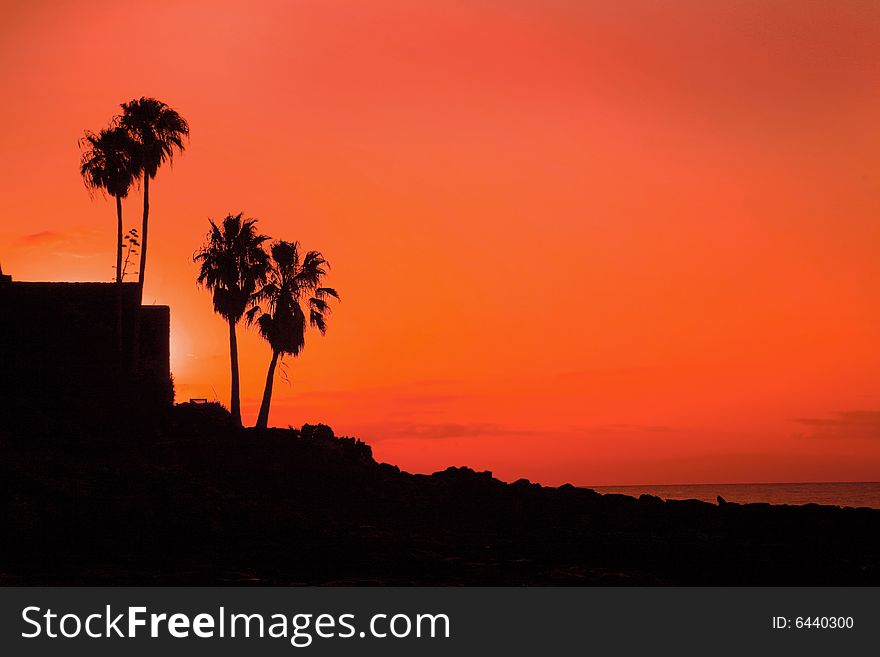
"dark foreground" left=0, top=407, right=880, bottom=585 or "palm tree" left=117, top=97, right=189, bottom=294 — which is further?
"palm tree" left=117, top=97, right=189, bottom=294

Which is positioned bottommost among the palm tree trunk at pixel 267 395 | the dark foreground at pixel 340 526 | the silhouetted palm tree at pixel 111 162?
the dark foreground at pixel 340 526

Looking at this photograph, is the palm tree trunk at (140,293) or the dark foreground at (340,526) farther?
the palm tree trunk at (140,293)

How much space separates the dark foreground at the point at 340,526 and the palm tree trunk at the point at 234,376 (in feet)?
9.50

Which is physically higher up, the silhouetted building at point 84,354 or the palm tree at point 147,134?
the palm tree at point 147,134

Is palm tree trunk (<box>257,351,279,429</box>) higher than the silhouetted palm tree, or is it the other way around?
the silhouetted palm tree

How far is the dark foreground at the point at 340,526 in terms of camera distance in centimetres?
2917

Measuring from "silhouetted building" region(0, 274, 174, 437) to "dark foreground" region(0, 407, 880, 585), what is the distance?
2318 millimetres

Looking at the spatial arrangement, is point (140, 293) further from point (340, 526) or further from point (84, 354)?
point (340, 526)

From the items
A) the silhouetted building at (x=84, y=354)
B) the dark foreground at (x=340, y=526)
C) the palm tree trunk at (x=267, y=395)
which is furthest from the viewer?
the palm tree trunk at (x=267, y=395)

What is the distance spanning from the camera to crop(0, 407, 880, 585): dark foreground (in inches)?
1148

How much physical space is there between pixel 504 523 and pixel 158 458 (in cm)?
1335

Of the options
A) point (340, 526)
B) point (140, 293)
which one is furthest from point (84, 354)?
point (340, 526)
